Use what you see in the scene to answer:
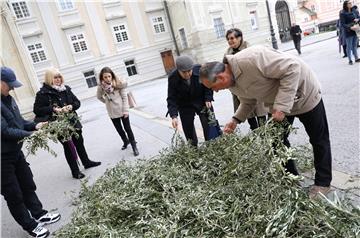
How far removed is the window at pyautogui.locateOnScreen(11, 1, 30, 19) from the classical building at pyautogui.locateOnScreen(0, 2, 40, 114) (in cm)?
454

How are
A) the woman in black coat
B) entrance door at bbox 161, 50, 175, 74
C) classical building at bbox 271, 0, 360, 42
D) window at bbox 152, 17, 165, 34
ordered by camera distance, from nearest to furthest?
1. the woman in black coat
2. window at bbox 152, 17, 165, 34
3. entrance door at bbox 161, 50, 175, 74
4. classical building at bbox 271, 0, 360, 42

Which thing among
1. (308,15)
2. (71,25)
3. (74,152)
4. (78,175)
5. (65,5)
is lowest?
(78,175)

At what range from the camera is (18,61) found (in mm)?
20578

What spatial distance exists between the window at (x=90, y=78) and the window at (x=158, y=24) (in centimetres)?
718

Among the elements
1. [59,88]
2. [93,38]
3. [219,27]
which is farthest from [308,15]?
[59,88]

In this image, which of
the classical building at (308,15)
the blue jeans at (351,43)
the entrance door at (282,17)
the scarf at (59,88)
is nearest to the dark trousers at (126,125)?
the scarf at (59,88)

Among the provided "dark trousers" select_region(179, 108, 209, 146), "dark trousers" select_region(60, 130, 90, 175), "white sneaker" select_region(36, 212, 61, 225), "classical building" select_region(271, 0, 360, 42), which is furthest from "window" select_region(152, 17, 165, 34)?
"white sneaker" select_region(36, 212, 61, 225)

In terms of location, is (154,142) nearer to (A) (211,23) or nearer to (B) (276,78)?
(B) (276,78)

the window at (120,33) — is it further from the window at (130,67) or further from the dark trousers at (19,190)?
the dark trousers at (19,190)

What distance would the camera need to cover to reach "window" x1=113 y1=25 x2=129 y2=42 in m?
28.4

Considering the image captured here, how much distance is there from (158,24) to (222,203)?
2943 cm

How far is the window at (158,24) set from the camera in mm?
29891

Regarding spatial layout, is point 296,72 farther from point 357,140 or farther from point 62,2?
point 62,2

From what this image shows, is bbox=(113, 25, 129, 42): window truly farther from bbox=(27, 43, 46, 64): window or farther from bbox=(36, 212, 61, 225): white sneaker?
bbox=(36, 212, 61, 225): white sneaker
